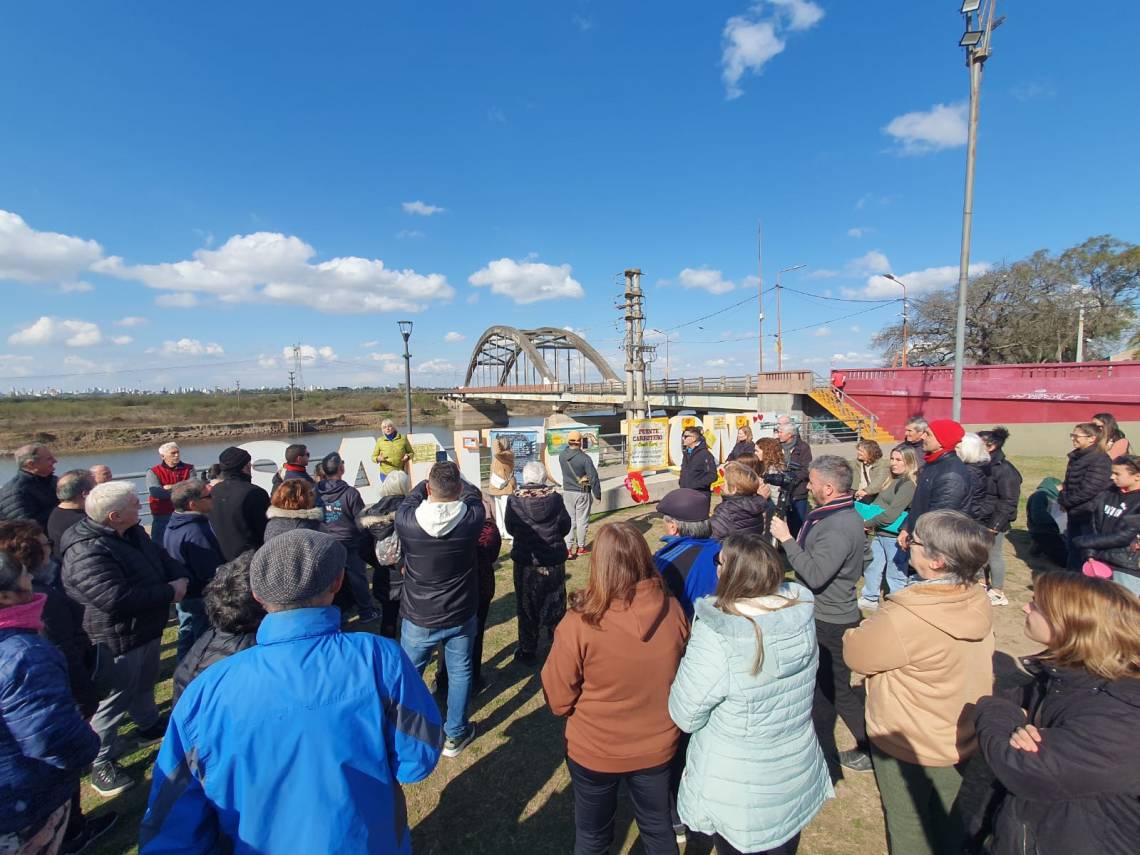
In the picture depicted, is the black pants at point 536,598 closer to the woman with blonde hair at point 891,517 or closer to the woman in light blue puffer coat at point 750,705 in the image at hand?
the woman in light blue puffer coat at point 750,705

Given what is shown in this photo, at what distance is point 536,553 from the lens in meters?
3.83

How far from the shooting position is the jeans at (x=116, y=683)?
8.99ft

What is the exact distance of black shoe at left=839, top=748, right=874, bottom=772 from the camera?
9.53ft

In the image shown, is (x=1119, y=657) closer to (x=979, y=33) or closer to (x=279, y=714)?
(x=279, y=714)

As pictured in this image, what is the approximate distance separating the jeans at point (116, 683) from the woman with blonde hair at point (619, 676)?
2657 millimetres

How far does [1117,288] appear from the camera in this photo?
27.2 meters

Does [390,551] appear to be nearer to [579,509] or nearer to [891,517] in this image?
[579,509]

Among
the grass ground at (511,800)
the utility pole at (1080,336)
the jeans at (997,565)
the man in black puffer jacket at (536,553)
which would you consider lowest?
the grass ground at (511,800)

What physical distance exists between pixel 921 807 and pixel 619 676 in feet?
4.81

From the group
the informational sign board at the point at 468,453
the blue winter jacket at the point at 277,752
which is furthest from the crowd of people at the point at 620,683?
the informational sign board at the point at 468,453

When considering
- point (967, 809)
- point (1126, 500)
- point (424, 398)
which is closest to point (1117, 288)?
point (1126, 500)

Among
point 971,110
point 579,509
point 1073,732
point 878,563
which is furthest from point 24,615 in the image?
point 971,110

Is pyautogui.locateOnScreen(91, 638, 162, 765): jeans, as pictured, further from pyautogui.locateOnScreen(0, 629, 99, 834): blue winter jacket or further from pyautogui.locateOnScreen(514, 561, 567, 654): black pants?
pyautogui.locateOnScreen(514, 561, 567, 654): black pants

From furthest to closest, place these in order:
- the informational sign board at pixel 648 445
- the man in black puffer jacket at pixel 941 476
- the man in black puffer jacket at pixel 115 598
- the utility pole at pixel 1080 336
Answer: the utility pole at pixel 1080 336, the informational sign board at pixel 648 445, the man in black puffer jacket at pixel 941 476, the man in black puffer jacket at pixel 115 598
